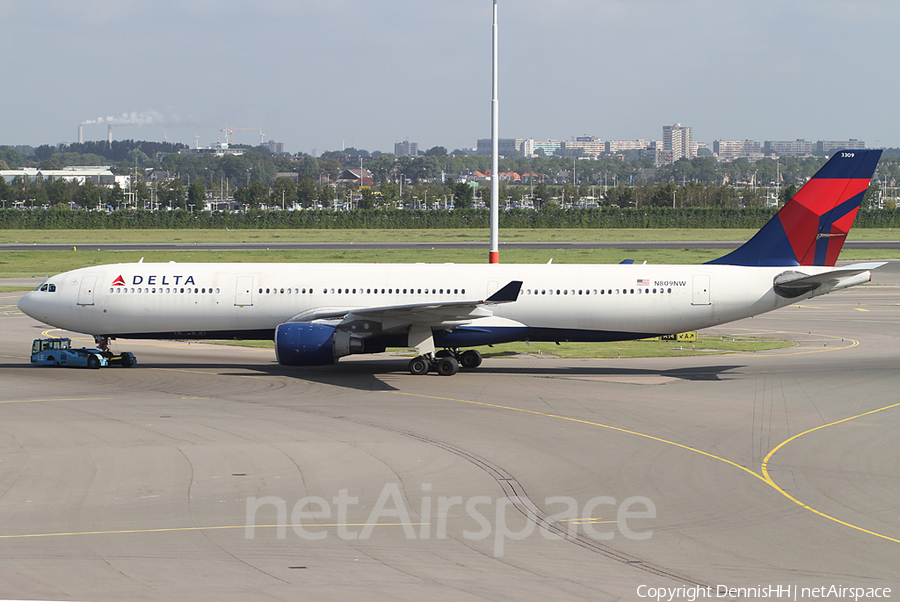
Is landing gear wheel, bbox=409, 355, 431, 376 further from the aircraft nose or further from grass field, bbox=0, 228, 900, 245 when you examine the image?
grass field, bbox=0, 228, 900, 245

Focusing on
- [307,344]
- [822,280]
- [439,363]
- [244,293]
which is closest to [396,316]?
[439,363]

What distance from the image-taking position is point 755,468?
21.8 meters

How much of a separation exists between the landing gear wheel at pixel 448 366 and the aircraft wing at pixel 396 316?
149 centimetres

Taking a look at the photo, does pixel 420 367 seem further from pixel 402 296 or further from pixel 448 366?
pixel 402 296

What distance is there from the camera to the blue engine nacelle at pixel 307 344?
32594 mm

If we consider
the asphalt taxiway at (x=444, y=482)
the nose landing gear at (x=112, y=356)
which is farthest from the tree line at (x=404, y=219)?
the asphalt taxiway at (x=444, y=482)

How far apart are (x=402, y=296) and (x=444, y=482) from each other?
1598cm

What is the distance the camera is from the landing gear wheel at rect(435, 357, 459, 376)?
35031 mm

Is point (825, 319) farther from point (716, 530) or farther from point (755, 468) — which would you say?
point (716, 530)

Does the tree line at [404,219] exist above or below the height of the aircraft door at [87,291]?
above

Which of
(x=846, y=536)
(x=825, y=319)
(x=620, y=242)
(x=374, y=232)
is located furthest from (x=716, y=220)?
(x=846, y=536)

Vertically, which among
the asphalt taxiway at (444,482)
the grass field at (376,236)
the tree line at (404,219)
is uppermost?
the tree line at (404,219)

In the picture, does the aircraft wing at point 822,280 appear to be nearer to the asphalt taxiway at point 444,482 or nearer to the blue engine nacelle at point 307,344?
the asphalt taxiway at point 444,482

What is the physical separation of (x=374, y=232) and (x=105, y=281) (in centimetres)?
9739
